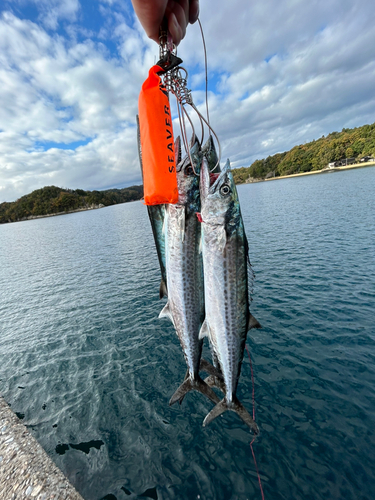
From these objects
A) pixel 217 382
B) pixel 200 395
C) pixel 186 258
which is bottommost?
pixel 200 395

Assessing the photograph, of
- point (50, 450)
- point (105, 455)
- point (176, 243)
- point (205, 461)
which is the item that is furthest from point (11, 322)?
point (176, 243)

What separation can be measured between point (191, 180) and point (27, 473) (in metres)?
7.38

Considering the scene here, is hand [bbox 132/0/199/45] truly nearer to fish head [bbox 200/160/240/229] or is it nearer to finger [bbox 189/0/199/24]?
finger [bbox 189/0/199/24]

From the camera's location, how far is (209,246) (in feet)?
12.5

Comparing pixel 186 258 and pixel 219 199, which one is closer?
pixel 219 199

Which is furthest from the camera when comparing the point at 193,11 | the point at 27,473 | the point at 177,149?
the point at 27,473

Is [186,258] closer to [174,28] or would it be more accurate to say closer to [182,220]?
[182,220]

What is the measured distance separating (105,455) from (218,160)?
7844 mm

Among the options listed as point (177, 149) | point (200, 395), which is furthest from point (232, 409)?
point (177, 149)

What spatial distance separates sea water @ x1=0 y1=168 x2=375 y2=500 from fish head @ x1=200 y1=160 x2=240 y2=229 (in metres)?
5.99

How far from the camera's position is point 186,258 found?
4.05 meters

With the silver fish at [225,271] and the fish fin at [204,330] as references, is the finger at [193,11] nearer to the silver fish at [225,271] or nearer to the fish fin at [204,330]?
the silver fish at [225,271]

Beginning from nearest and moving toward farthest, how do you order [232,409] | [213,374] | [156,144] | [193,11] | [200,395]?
[156,144] < [193,11] < [232,409] < [213,374] < [200,395]

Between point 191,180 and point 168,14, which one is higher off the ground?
point 168,14
